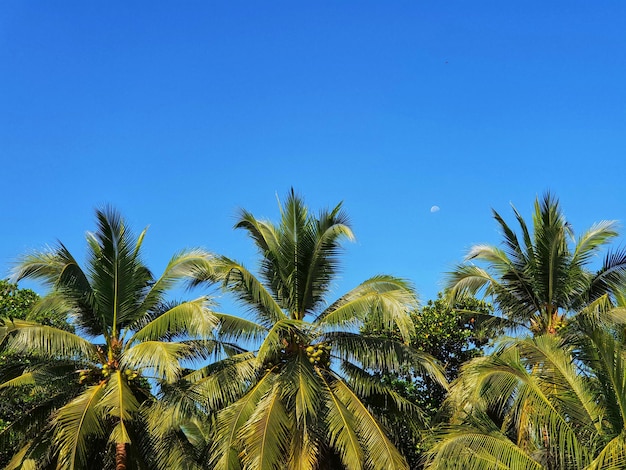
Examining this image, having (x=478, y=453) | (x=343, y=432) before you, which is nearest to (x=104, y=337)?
(x=343, y=432)

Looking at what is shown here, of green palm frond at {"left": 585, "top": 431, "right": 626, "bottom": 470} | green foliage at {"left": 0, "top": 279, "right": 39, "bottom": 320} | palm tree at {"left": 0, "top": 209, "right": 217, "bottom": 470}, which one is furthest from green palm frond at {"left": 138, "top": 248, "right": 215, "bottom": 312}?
green palm frond at {"left": 585, "top": 431, "right": 626, "bottom": 470}

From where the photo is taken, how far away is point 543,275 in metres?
18.3

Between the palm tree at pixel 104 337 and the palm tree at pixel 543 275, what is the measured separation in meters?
7.14

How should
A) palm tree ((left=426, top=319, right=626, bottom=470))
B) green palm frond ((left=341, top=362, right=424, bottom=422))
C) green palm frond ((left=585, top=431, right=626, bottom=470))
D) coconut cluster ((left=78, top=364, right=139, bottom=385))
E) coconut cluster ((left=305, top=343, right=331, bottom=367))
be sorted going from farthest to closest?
green palm frond ((left=341, top=362, right=424, bottom=422)), coconut cluster ((left=305, top=343, right=331, bottom=367)), coconut cluster ((left=78, top=364, right=139, bottom=385)), palm tree ((left=426, top=319, right=626, bottom=470)), green palm frond ((left=585, top=431, right=626, bottom=470))

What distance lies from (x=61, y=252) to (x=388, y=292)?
23.9ft

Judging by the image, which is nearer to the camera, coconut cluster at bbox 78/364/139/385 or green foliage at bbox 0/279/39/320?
coconut cluster at bbox 78/364/139/385

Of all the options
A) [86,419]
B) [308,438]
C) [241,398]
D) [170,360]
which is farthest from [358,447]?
[86,419]

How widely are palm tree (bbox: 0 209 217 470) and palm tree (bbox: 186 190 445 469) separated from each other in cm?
121

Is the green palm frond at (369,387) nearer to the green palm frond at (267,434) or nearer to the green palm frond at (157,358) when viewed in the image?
the green palm frond at (267,434)

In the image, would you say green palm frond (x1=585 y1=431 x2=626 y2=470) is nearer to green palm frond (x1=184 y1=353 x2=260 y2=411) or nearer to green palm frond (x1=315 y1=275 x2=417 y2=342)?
green palm frond (x1=315 y1=275 x2=417 y2=342)

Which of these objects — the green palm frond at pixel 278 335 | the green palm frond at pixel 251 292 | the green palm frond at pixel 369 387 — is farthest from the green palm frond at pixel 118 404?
the green palm frond at pixel 369 387

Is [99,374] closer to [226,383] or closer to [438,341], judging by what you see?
[226,383]

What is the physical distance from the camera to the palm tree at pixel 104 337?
15500mm

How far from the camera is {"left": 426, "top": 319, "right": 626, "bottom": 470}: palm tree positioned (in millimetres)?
11320
